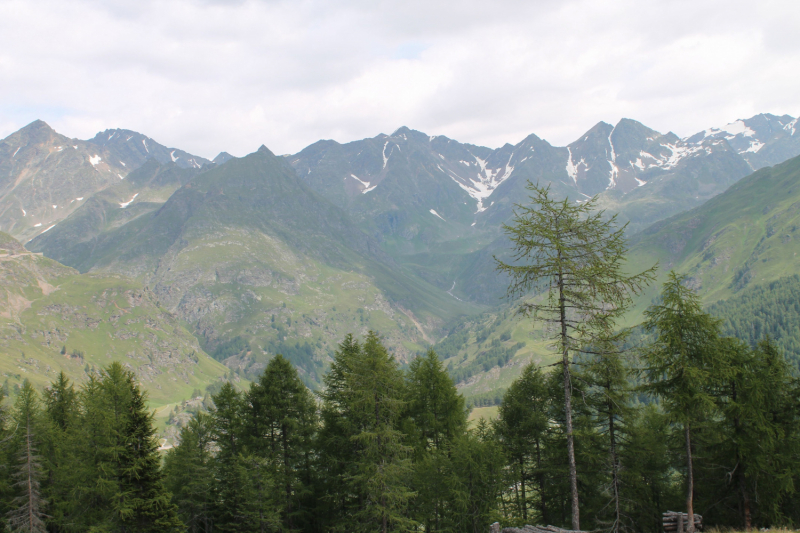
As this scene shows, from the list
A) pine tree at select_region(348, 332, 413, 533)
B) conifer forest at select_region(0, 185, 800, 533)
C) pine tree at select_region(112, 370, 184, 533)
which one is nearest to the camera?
conifer forest at select_region(0, 185, 800, 533)

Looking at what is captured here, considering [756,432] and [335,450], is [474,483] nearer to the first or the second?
[335,450]

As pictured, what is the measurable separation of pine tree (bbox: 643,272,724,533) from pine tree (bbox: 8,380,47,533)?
40.3 metres

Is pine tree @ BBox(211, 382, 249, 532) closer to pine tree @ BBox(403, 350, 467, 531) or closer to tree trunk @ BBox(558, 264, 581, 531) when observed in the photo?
pine tree @ BBox(403, 350, 467, 531)

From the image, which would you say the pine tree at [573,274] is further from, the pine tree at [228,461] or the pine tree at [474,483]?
the pine tree at [228,461]

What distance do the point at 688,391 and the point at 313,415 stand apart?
82.5 feet

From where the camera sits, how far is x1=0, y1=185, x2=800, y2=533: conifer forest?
2266 centimetres

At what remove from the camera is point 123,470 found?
27.2m

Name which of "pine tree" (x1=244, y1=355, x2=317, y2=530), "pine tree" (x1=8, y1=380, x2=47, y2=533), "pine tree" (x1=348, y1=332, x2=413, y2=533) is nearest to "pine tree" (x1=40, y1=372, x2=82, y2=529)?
"pine tree" (x1=8, y1=380, x2=47, y2=533)

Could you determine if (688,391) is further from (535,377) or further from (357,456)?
(357,456)

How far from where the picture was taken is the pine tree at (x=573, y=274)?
21.4 m

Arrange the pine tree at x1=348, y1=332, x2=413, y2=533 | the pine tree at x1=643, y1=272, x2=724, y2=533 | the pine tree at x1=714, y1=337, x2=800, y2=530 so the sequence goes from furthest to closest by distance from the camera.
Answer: the pine tree at x1=348, y1=332, x2=413, y2=533 < the pine tree at x1=714, y1=337, x2=800, y2=530 < the pine tree at x1=643, y1=272, x2=724, y2=533

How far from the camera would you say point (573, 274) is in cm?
2152

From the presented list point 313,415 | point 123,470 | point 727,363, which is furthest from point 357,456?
point 727,363

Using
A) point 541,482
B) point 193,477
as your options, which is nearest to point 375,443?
point 541,482
